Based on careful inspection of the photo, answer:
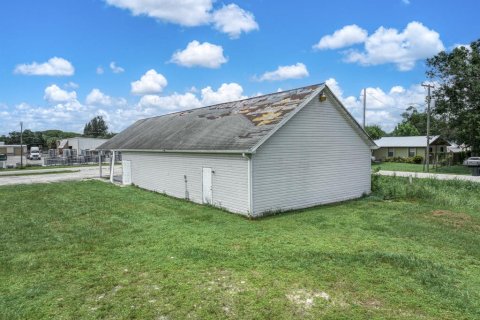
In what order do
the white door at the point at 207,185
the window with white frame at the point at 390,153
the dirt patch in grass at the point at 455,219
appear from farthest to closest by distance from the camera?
1. the window with white frame at the point at 390,153
2. the white door at the point at 207,185
3. the dirt patch in grass at the point at 455,219

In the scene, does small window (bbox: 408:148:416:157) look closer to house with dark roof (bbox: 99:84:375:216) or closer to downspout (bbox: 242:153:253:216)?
house with dark roof (bbox: 99:84:375:216)

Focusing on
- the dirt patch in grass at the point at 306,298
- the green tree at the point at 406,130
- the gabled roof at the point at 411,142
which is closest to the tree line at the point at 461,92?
the gabled roof at the point at 411,142

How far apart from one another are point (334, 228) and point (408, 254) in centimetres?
283

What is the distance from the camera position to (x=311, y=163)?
14828 millimetres

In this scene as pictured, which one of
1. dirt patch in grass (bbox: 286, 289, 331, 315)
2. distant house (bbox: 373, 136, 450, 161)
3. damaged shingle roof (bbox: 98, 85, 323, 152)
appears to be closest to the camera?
dirt patch in grass (bbox: 286, 289, 331, 315)

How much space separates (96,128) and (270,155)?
111368mm

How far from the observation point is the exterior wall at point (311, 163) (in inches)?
520

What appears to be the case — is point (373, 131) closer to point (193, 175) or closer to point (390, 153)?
point (390, 153)

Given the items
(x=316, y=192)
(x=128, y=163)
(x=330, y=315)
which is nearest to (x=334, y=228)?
(x=316, y=192)

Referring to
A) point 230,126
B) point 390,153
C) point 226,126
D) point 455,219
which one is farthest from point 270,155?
point 390,153

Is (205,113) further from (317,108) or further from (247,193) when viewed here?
(247,193)

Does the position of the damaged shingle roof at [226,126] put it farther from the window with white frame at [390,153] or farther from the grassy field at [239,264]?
the window with white frame at [390,153]

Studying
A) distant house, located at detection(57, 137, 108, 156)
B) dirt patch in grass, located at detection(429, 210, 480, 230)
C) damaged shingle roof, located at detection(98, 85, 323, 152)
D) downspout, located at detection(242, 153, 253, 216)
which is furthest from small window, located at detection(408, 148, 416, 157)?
distant house, located at detection(57, 137, 108, 156)

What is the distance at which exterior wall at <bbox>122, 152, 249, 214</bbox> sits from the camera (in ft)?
43.2
